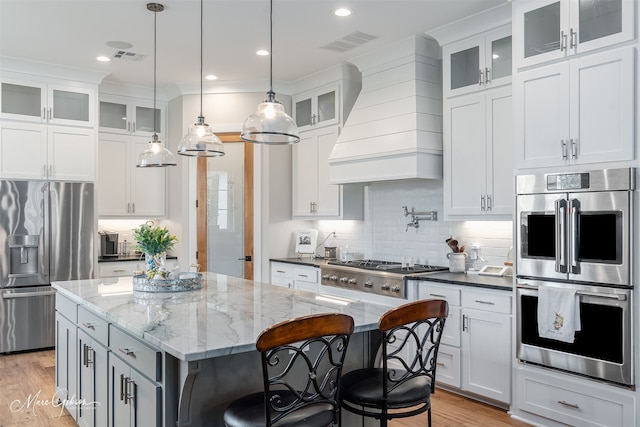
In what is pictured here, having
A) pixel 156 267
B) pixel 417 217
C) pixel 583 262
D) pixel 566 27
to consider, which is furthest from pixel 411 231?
pixel 156 267

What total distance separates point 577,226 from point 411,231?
2.09 metres

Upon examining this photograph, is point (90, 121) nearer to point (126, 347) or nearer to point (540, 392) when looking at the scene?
point (126, 347)

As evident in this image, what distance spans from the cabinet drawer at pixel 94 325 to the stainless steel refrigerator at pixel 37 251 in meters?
2.59

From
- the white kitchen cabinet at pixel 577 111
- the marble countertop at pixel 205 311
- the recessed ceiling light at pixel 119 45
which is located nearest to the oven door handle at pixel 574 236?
the white kitchen cabinet at pixel 577 111

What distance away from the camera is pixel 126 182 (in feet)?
21.0

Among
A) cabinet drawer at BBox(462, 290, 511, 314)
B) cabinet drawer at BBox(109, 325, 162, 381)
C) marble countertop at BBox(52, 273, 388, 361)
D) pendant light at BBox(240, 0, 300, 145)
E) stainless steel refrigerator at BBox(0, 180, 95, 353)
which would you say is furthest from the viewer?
stainless steel refrigerator at BBox(0, 180, 95, 353)

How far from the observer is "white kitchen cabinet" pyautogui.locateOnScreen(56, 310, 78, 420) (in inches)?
133

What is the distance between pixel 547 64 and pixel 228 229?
12.9 feet

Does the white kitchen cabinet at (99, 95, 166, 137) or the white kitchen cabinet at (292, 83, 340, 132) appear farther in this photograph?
the white kitchen cabinet at (99, 95, 166, 137)

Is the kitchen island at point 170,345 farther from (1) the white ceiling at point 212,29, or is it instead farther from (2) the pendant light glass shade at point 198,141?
(1) the white ceiling at point 212,29

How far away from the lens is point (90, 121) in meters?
5.80

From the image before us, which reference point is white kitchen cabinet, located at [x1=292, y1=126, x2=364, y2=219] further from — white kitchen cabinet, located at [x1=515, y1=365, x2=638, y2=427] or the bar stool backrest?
the bar stool backrest

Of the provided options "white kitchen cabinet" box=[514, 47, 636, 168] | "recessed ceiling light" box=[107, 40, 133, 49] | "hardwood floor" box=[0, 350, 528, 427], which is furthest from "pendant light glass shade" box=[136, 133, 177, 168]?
"white kitchen cabinet" box=[514, 47, 636, 168]

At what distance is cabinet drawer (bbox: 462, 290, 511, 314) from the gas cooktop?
1.96ft
